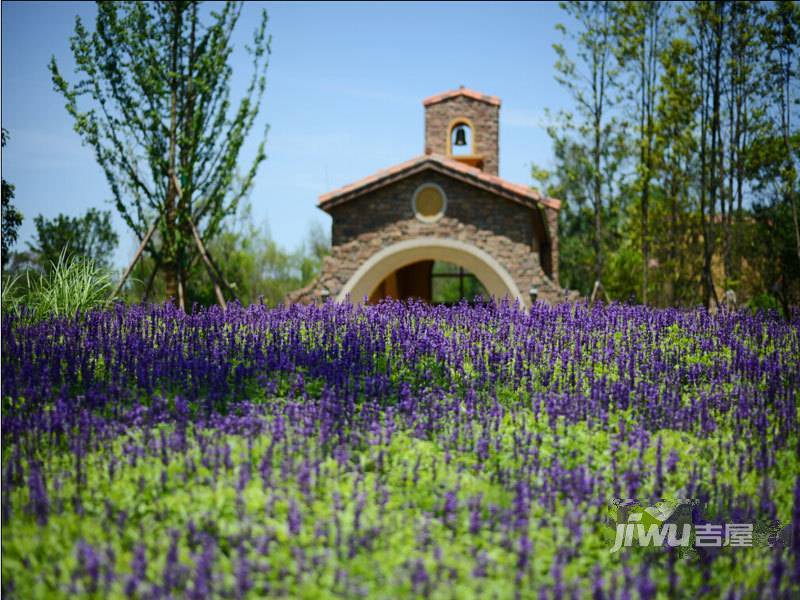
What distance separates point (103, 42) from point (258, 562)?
11.4 meters

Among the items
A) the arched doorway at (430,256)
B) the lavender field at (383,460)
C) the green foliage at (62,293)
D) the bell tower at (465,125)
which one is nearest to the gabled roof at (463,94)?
the bell tower at (465,125)

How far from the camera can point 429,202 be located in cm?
1616

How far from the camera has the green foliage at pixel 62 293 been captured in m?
7.88

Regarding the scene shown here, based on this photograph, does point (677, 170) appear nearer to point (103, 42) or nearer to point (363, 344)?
point (103, 42)

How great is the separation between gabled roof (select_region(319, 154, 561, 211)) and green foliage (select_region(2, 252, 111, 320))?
24.0 feet

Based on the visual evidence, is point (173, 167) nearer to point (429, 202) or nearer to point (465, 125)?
A: point (429, 202)

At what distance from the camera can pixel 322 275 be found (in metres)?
16.1

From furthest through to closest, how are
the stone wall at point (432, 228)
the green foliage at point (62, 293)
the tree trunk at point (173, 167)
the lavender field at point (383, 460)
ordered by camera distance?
the stone wall at point (432, 228) → the tree trunk at point (173, 167) → the green foliage at point (62, 293) → the lavender field at point (383, 460)

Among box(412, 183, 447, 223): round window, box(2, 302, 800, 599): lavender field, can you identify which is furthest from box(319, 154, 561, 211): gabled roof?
box(2, 302, 800, 599): lavender field

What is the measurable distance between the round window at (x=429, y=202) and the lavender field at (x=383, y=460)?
9906 mm

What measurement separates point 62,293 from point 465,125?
1423cm

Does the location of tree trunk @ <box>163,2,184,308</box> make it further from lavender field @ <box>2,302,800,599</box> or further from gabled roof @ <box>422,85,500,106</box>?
gabled roof @ <box>422,85,500,106</box>

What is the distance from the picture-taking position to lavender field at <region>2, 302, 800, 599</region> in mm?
3303

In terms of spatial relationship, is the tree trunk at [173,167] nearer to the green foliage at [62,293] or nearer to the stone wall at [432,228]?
the green foliage at [62,293]
